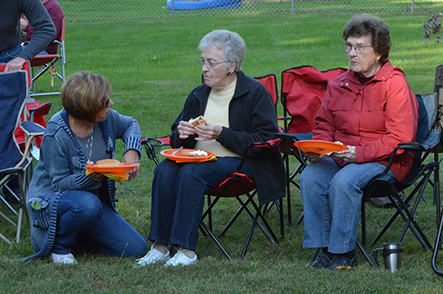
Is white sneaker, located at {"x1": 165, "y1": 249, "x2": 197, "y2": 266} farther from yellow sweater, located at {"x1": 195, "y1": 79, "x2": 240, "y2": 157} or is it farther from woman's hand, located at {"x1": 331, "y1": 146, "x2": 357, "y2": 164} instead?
woman's hand, located at {"x1": 331, "y1": 146, "x2": 357, "y2": 164}

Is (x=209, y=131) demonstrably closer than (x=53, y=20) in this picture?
Yes

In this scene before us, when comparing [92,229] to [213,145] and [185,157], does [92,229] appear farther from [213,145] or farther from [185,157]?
[213,145]

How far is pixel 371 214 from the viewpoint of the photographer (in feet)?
13.6

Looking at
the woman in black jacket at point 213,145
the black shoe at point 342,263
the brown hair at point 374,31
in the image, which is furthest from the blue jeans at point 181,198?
the brown hair at point 374,31

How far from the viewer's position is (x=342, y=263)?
3115mm

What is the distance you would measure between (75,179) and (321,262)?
54.8 inches

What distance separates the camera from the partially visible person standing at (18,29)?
179 inches

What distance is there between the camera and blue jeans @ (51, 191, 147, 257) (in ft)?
10.3

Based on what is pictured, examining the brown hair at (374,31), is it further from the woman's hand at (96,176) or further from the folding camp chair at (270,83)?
the woman's hand at (96,176)

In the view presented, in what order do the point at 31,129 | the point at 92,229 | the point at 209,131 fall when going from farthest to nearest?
1. the point at 31,129
2. the point at 92,229
3. the point at 209,131

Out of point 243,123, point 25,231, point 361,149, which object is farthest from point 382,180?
point 25,231

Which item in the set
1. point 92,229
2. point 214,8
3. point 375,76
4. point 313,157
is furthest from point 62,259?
point 214,8

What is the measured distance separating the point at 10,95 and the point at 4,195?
97cm

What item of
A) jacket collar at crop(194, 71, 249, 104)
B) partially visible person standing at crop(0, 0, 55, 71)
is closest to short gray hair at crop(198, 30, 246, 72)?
jacket collar at crop(194, 71, 249, 104)
